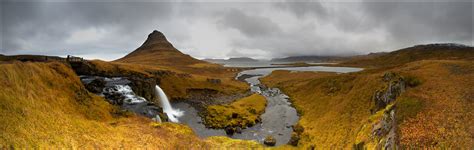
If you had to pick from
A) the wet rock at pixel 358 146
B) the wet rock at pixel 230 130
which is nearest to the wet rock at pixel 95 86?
the wet rock at pixel 230 130

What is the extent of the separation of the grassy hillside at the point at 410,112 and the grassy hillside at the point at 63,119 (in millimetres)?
14024

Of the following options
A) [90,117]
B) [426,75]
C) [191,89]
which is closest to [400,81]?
[426,75]

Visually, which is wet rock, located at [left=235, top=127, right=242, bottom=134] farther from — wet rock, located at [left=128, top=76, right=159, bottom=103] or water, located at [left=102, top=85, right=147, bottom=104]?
wet rock, located at [left=128, top=76, right=159, bottom=103]

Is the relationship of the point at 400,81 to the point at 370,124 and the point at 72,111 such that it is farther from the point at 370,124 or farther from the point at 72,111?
the point at 72,111

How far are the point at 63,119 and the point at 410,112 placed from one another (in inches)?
1447

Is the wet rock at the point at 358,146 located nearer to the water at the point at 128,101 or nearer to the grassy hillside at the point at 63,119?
the grassy hillside at the point at 63,119

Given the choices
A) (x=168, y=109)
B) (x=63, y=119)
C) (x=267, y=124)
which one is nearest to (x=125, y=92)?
(x=168, y=109)

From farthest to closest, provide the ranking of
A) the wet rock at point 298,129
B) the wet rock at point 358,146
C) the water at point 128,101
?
the wet rock at point 298,129 → the water at point 128,101 → the wet rock at point 358,146

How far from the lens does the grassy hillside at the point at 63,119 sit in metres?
22.8

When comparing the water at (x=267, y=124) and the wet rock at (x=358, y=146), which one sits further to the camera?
the water at (x=267, y=124)

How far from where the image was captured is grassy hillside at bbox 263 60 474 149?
2088 cm

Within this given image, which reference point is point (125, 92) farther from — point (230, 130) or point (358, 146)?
point (358, 146)

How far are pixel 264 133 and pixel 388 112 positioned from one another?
2099cm

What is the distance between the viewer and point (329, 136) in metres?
38.5
